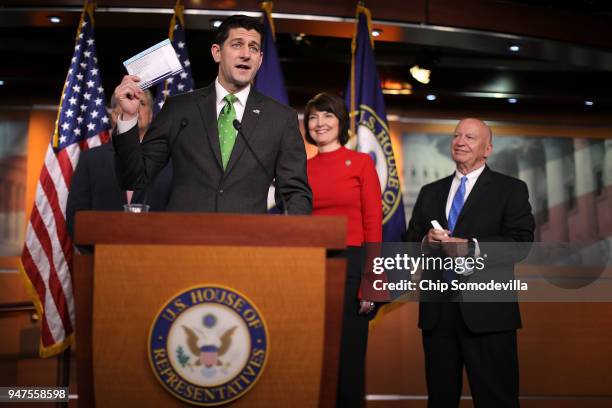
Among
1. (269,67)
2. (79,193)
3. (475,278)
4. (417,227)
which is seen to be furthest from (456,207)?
(79,193)

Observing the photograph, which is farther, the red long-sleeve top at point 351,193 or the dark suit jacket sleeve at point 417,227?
the dark suit jacket sleeve at point 417,227

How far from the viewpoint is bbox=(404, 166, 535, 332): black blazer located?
112 inches

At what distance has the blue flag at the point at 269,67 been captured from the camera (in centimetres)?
387

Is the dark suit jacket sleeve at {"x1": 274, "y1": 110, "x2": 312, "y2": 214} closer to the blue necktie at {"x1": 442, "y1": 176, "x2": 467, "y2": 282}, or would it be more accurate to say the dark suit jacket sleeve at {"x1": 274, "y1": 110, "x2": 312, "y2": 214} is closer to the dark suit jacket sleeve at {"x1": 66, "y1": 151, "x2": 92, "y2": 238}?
the blue necktie at {"x1": 442, "y1": 176, "x2": 467, "y2": 282}

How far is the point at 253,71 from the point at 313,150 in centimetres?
281

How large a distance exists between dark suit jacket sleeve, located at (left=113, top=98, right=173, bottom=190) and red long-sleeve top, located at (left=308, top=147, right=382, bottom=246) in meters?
1.04

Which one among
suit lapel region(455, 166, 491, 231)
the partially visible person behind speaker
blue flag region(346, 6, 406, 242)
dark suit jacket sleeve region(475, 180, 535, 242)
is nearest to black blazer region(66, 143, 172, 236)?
the partially visible person behind speaker

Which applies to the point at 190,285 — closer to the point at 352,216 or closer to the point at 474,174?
the point at 352,216

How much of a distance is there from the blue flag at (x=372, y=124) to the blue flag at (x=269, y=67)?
1.39 ft

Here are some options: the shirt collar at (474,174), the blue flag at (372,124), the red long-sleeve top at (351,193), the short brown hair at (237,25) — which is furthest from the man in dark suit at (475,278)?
the short brown hair at (237,25)

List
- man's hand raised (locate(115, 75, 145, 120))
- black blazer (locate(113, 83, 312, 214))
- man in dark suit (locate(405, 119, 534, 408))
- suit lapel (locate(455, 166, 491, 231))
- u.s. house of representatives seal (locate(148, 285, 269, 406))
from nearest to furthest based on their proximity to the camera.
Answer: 1. u.s. house of representatives seal (locate(148, 285, 269, 406))
2. man's hand raised (locate(115, 75, 145, 120))
3. black blazer (locate(113, 83, 312, 214))
4. man in dark suit (locate(405, 119, 534, 408))
5. suit lapel (locate(455, 166, 491, 231))

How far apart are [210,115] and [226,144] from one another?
11cm

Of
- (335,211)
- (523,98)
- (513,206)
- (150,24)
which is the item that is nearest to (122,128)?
(335,211)

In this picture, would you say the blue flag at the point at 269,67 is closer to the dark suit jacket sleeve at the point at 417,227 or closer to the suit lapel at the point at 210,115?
the dark suit jacket sleeve at the point at 417,227
